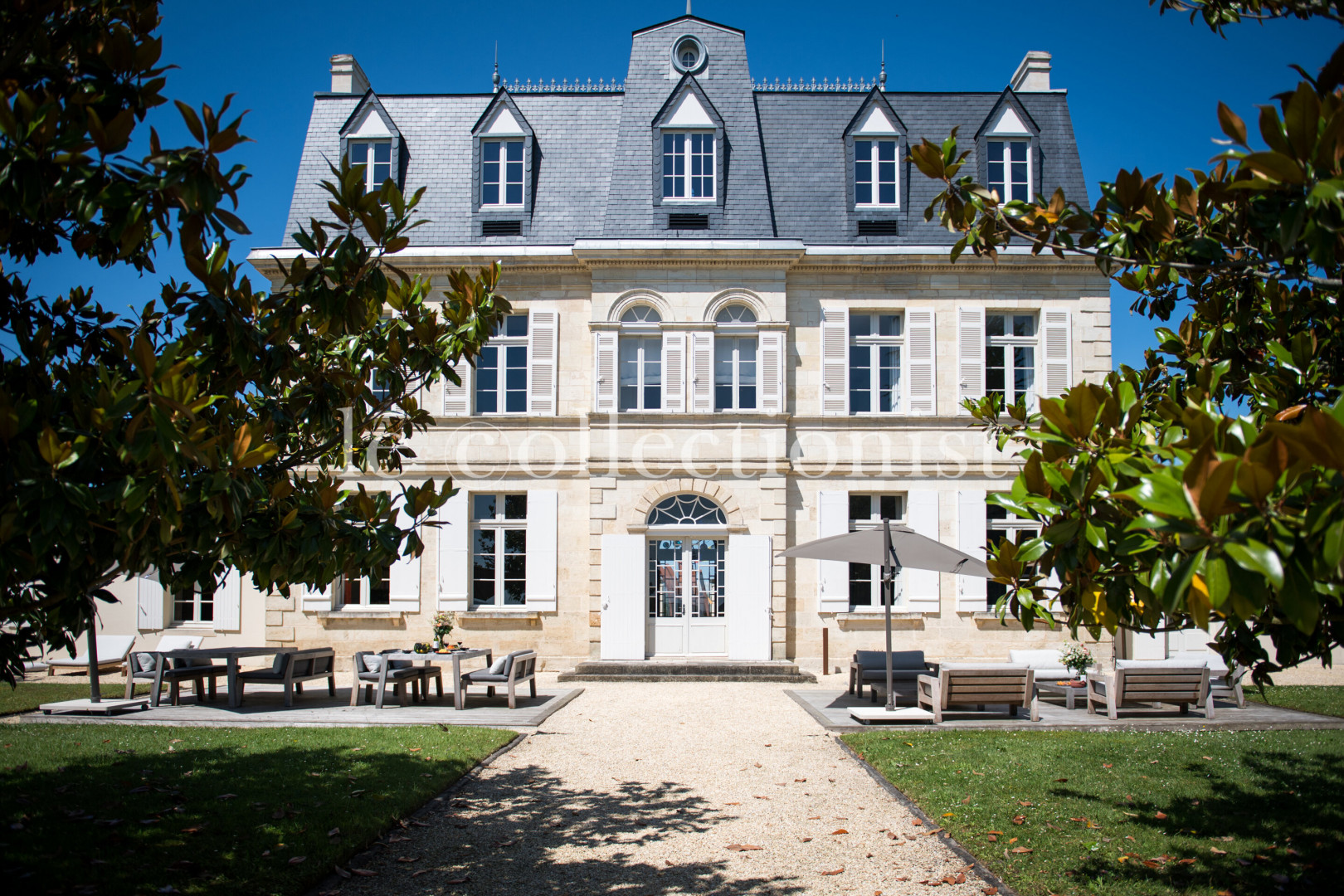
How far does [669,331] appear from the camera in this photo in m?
14.4

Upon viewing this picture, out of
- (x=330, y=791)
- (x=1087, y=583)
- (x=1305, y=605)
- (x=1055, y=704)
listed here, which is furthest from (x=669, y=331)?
(x=1305, y=605)

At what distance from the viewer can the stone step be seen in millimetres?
13211

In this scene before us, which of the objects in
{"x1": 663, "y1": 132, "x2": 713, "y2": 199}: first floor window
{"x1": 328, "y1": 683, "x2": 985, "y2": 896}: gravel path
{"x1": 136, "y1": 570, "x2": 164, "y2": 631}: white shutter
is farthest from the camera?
{"x1": 663, "y1": 132, "x2": 713, "y2": 199}: first floor window

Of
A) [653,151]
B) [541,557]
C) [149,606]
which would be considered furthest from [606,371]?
[149,606]

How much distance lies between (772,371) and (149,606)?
10.9 meters

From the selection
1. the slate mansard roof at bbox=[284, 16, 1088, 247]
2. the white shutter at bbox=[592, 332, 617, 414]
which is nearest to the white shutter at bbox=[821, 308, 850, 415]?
the slate mansard roof at bbox=[284, 16, 1088, 247]

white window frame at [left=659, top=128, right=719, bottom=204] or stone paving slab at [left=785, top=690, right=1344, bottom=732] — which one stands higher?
white window frame at [left=659, top=128, right=719, bottom=204]

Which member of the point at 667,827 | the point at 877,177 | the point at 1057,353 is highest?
the point at 877,177

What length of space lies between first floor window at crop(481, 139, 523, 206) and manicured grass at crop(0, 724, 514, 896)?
975cm

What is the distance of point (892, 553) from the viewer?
9953 mm

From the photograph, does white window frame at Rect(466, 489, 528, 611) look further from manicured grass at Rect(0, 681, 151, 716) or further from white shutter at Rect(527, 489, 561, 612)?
manicured grass at Rect(0, 681, 151, 716)

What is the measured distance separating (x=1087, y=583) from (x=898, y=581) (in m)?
11.7

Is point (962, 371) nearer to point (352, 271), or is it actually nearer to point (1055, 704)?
point (1055, 704)

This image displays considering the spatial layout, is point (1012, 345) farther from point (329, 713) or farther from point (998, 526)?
point (329, 713)
